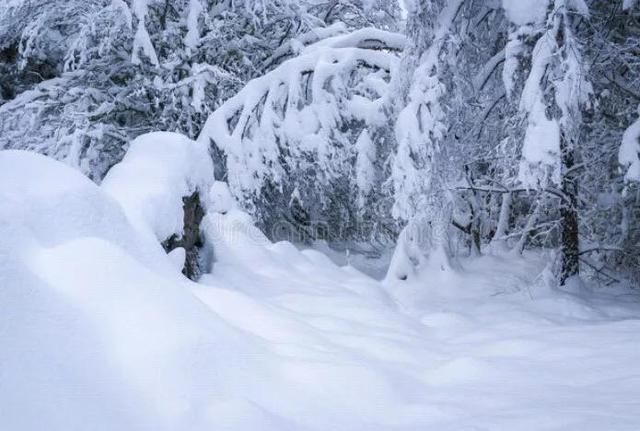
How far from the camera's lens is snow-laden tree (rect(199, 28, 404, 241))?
6.54 meters

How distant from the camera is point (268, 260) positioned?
201 inches

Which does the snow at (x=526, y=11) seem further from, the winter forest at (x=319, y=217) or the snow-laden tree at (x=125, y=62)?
the snow-laden tree at (x=125, y=62)

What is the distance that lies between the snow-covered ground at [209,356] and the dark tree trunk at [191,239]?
2.70ft

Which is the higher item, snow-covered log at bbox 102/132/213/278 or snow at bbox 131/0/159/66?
snow at bbox 131/0/159/66

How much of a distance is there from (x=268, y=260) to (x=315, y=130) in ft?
7.38

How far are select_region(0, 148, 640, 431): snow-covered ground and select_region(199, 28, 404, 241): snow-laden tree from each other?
3.19 meters

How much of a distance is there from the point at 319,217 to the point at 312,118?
2.57 m

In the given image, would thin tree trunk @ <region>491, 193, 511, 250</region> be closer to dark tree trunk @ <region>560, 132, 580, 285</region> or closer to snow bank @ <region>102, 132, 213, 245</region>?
dark tree trunk @ <region>560, 132, 580, 285</region>

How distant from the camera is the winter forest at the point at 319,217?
1947mm

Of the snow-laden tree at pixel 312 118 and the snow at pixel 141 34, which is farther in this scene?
the snow at pixel 141 34

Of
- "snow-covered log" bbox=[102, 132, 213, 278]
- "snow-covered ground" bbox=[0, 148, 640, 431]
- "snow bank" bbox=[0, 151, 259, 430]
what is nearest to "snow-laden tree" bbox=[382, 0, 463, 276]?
"snow-covered ground" bbox=[0, 148, 640, 431]

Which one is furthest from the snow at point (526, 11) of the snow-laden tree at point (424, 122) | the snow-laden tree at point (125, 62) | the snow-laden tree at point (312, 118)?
the snow-laden tree at point (125, 62)

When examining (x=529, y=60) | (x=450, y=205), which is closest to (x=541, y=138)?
(x=529, y=60)

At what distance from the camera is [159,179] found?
4.36 m
